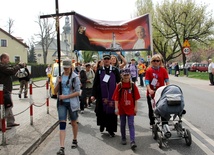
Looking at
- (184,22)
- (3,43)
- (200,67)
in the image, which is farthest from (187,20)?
(3,43)

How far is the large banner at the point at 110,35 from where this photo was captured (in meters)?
10.4

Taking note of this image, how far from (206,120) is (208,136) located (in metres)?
2.02

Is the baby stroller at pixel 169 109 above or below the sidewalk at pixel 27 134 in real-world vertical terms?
above

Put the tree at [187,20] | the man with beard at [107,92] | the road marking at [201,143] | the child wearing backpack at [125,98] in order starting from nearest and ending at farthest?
the road marking at [201,143], the child wearing backpack at [125,98], the man with beard at [107,92], the tree at [187,20]

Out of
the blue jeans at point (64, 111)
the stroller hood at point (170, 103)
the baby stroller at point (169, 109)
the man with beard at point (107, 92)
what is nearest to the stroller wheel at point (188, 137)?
the baby stroller at point (169, 109)

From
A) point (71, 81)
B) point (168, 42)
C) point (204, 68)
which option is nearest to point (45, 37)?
point (168, 42)

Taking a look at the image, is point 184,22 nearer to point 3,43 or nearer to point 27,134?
point 3,43

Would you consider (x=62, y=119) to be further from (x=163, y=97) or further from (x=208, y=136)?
(x=208, y=136)

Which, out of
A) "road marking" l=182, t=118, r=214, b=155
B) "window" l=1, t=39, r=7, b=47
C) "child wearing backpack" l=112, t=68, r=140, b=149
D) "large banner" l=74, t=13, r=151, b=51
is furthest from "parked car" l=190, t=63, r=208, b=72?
"child wearing backpack" l=112, t=68, r=140, b=149

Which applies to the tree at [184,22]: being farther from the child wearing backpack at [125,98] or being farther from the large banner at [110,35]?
the child wearing backpack at [125,98]

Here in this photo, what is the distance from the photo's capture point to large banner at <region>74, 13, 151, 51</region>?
10.4 m

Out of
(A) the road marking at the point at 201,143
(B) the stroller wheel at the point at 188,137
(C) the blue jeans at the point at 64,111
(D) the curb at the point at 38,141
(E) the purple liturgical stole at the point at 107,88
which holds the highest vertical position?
(E) the purple liturgical stole at the point at 107,88

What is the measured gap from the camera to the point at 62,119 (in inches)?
230

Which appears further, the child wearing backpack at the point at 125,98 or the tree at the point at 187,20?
the tree at the point at 187,20
